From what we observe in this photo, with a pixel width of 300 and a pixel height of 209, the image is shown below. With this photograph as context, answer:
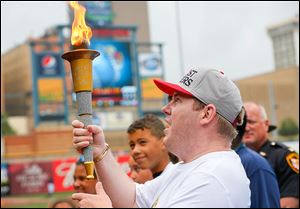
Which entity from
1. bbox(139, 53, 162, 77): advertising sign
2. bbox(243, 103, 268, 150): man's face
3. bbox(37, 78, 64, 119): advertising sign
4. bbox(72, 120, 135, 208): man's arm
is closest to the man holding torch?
bbox(72, 120, 135, 208): man's arm

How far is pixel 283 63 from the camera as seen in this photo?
9575 cm

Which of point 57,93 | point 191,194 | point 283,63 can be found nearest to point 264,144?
point 191,194

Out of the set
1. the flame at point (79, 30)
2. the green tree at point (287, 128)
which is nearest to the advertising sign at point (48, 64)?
the green tree at point (287, 128)

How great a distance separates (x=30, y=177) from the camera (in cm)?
3478

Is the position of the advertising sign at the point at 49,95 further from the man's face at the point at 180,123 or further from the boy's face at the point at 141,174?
the man's face at the point at 180,123

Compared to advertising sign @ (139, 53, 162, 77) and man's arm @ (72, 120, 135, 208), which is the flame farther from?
advertising sign @ (139, 53, 162, 77)

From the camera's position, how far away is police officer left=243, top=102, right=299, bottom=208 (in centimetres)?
472

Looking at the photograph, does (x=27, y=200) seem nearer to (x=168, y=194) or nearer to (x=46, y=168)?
(x=46, y=168)

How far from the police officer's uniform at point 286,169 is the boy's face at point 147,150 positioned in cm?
113

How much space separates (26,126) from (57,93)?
2184cm

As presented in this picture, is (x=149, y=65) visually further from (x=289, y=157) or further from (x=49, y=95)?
(x=289, y=157)

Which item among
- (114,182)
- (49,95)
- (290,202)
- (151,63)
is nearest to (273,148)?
(290,202)

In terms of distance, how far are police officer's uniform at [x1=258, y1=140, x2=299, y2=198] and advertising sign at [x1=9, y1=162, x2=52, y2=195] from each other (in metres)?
30.3

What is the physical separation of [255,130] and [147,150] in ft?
4.51
